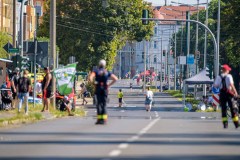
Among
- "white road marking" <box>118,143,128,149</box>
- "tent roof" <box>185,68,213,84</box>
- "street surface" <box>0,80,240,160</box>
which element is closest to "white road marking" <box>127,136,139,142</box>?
"street surface" <box>0,80,240,160</box>

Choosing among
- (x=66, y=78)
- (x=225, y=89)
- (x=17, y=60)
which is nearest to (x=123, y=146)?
(x=225, y=89)

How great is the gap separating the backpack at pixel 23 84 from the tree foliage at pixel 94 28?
5537 centimetres

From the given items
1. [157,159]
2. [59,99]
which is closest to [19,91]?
[59,99]

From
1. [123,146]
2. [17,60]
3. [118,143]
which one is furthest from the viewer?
[17,60]

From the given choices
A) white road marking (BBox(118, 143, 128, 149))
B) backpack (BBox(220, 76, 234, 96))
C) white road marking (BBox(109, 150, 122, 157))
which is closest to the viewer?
white road marking (BBox(109, 150, 122, 157))

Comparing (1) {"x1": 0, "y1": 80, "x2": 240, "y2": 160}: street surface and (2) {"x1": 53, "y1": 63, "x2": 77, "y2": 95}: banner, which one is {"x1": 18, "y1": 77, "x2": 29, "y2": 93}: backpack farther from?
(1) {"x1": 0, "y1": 80, "x2": 240, "y2": 160}: street surface

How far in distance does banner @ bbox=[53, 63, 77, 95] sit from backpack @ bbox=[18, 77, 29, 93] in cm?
718

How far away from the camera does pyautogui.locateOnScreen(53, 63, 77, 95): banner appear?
4634 centimetres

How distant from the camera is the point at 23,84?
38.9 metres

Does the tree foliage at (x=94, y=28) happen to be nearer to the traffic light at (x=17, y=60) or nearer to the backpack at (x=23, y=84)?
the traffic light at (x=17, y=60)

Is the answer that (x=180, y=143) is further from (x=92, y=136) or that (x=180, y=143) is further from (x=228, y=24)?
(x=228, y=24)

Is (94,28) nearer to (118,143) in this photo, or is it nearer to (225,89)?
(225,89)

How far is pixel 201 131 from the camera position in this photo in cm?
2786

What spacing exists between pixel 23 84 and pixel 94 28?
187 feet
